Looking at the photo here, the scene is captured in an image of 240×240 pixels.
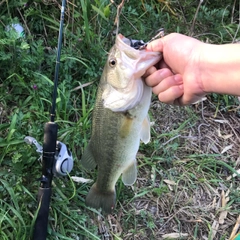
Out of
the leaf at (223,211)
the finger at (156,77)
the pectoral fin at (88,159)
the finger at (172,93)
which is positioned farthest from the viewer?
the leaf at (223,211)

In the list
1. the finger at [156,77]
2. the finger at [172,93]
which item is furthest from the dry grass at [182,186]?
the finger at [156,77]

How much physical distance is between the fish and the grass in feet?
1.60

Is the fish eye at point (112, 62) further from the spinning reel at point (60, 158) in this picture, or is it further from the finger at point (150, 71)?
the spinning reel at point (60, 158)

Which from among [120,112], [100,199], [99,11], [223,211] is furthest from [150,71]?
[223,211]

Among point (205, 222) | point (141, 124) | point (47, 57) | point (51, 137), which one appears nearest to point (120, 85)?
point (141, 124)

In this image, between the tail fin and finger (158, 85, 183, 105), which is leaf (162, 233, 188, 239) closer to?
the tail fin

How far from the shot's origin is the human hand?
2.25 meters

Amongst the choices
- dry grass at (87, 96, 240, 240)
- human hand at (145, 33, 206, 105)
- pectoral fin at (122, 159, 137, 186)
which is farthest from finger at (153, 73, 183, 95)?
dry grass at (87, 96, 240, 240)

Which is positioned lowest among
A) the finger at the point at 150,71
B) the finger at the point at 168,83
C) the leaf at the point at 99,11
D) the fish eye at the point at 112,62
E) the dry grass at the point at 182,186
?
the dry grass at the point at 182,186

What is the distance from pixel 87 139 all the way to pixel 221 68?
1442mm

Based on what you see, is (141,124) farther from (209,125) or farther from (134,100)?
(209,125)

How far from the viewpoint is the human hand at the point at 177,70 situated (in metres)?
2.25

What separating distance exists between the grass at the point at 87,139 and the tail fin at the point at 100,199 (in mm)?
148

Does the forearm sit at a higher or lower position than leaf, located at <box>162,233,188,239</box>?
higher
